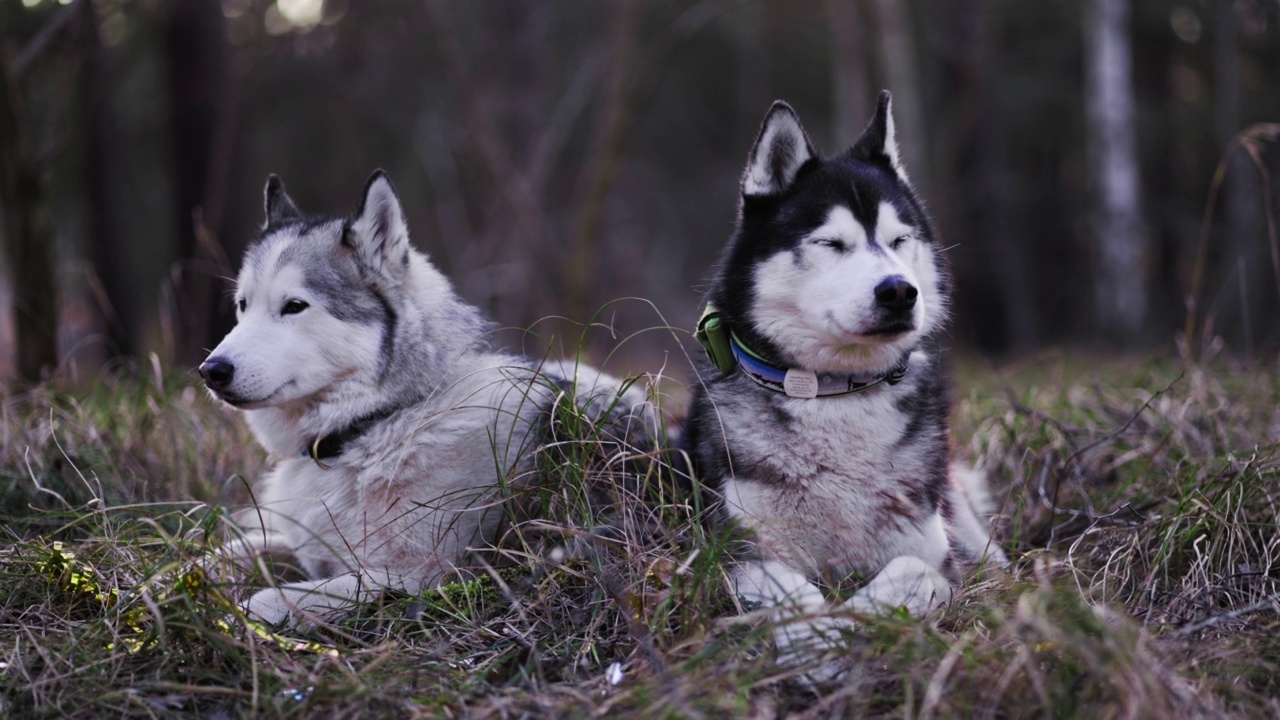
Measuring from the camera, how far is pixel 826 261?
2867mm

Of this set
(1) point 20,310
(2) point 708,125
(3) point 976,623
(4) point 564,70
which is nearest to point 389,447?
(3) point 976,623

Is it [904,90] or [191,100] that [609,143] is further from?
[904,90]

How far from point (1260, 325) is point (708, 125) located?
48.7 ft

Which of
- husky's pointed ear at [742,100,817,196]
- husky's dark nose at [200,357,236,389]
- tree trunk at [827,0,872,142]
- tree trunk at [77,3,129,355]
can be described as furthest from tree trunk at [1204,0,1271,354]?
tree trunk at [77,3,129,355]

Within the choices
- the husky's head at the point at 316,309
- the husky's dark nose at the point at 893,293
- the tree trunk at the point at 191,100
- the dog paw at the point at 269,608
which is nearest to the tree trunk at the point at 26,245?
the husky's head at the point at 316,309

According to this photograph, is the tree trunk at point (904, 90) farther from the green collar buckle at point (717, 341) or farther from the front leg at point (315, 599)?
the front leg at point (315, 599)

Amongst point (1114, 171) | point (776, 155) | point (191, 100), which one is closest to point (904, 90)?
point (1114, 171)

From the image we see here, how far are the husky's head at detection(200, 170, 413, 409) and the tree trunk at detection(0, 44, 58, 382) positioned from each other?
2088 millimetres

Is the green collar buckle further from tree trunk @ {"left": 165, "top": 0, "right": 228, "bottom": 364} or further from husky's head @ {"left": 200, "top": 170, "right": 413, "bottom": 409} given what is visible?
tree trunk @ {"left": 165, "top": 0, "right": 228, "bottom": 364}

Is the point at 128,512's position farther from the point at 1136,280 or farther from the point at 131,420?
the point at 1136,280

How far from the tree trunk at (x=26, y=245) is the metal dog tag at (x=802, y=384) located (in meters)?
3.85

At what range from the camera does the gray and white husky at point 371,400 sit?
3084 mm

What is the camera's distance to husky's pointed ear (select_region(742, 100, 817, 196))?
3043mm

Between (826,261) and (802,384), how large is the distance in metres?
0.38
